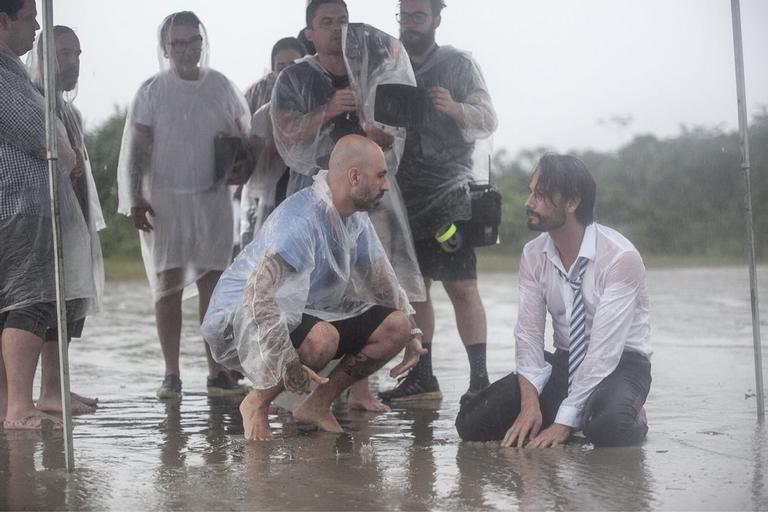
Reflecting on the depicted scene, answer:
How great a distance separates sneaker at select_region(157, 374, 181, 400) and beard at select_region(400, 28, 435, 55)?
1.94 metres

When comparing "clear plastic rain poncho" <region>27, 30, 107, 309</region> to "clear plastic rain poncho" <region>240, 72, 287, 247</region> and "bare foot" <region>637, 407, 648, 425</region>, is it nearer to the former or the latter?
"clear plastic rain poncho" <region>240, 72, 287, 247</region>

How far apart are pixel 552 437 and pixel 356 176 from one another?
1232 mm

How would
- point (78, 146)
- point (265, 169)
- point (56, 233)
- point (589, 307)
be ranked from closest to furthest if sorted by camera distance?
point (56, 233)
point (589, 307)
point (78, 146)
point (265, 169)

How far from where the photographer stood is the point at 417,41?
642 cm

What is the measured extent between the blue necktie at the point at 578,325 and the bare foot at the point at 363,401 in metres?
1.19

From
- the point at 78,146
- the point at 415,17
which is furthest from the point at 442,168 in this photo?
the point at 78,146

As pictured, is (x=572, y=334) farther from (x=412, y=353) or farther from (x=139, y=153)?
(x=139, y=153)

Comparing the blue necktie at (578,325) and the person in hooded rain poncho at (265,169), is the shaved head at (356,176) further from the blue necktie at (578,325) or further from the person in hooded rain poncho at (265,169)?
the person in hooded rain poncho at (265,169)

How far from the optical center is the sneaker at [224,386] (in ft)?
22.2

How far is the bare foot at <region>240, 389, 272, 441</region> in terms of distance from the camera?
517 centimetres

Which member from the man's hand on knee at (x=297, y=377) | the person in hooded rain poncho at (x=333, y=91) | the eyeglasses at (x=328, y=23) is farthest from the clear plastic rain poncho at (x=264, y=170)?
the man's hand on knee at (x=297, y=377)

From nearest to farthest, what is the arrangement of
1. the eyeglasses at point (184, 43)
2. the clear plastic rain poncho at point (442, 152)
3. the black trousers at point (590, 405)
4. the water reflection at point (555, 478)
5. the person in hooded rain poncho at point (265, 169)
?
the water reflection at point (555, 478)
the black trousers at point (590, 405)
the clear plastic rain poncho at point (442, 152)
the person in hooded rain poncho at point (265, 169)
the eyeglasses at point (184, 43)

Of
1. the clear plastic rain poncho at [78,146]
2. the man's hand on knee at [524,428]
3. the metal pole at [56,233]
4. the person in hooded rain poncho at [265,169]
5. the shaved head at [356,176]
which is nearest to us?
the metal pole at [56,233]

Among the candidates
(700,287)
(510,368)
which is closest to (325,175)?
(510,368)
